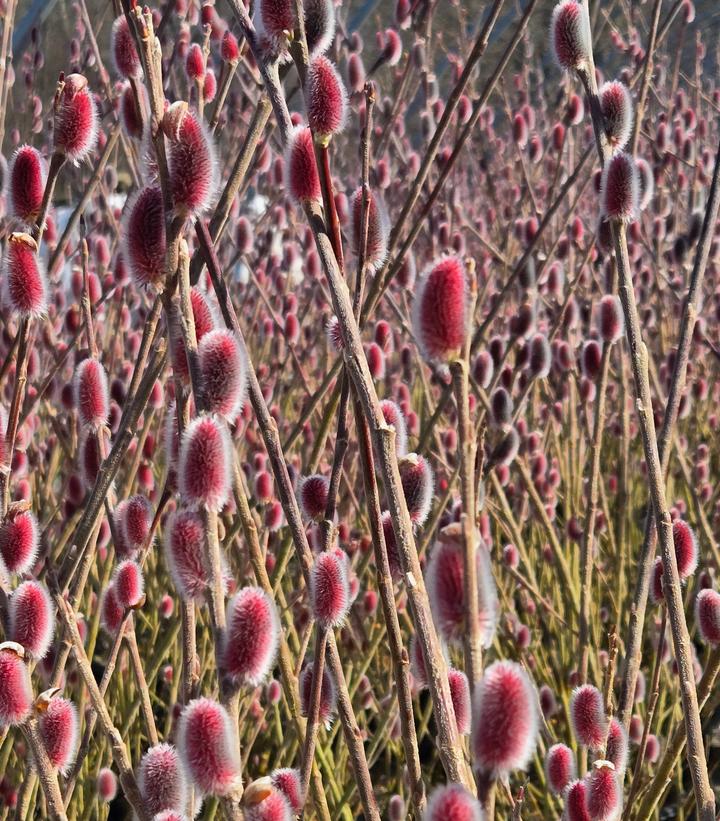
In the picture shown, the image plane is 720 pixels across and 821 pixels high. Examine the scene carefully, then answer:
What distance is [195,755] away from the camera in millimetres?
657

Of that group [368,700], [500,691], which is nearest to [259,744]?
[368,700]

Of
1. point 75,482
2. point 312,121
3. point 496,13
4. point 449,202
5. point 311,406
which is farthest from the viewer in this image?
point 449,202

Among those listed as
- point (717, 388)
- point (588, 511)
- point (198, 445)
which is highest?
point (198, 445)

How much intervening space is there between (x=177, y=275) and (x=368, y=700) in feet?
5.07

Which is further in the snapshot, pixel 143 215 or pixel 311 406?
pixel 311 406

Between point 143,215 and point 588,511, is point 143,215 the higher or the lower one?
the higher one

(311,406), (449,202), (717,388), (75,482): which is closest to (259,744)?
(75,482)

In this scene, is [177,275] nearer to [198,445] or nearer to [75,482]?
[198,445]

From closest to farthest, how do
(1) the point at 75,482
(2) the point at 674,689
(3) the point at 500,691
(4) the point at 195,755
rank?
(3) the point at 500,691 < (4) the point at 195,755 < (1) the point at 75,482 < (2) the point at 674,689

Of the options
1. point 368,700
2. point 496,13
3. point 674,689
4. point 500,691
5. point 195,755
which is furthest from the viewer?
point 674,689

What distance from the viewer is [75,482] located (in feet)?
4.89

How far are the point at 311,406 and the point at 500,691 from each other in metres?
0.77

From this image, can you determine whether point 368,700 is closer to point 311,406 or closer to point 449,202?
point 311,406

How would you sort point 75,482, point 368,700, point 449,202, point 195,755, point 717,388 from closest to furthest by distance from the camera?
point 195,755 → point 75,482 → point 368,700 → point 449,202 → point 717,388
